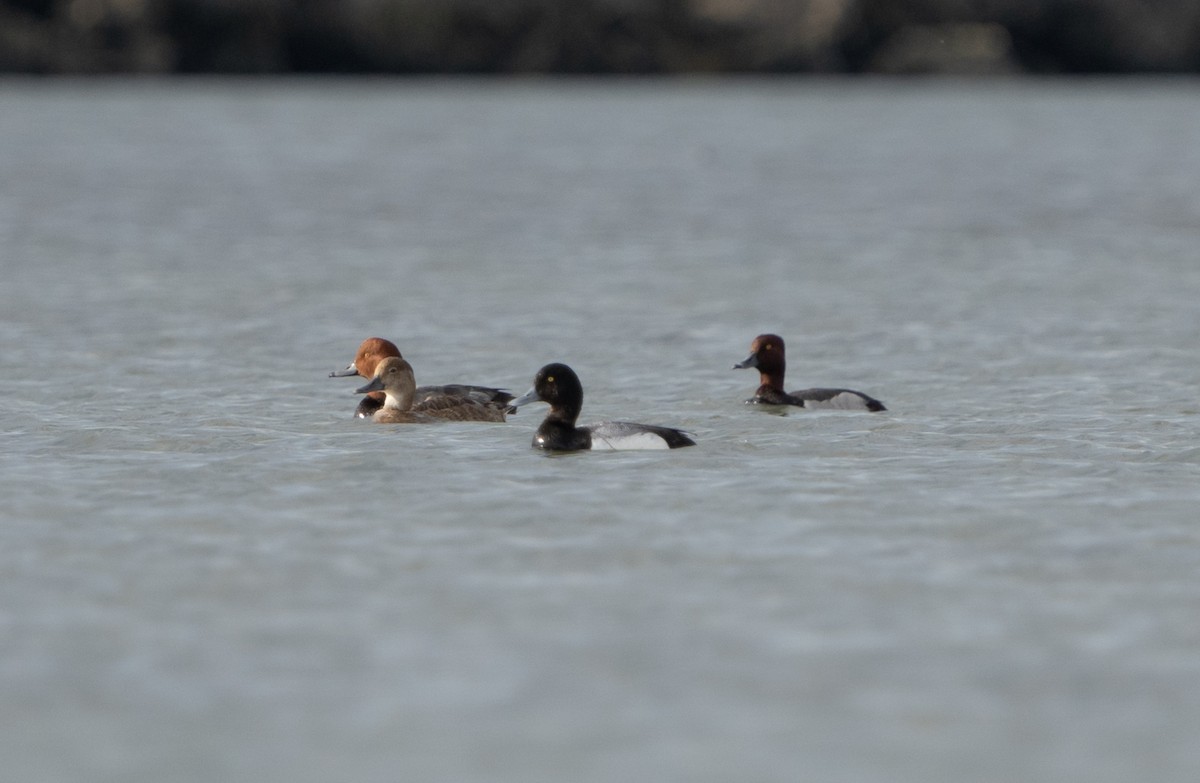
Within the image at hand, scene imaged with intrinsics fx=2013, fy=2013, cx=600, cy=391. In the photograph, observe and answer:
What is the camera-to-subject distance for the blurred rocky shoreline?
291 feet

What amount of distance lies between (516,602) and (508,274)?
16.2m

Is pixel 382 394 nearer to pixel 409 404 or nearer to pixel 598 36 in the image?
pixel 409 404

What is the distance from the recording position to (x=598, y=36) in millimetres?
94625

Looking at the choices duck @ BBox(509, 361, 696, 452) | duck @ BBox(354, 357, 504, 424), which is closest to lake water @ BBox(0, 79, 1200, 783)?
duck @ BBox(354, 357, 504, 424)

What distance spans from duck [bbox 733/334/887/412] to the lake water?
1.21 ft

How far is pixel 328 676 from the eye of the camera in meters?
8.17

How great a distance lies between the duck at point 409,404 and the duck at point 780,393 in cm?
212

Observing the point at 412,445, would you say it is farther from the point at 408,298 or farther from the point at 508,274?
the point at 508,274

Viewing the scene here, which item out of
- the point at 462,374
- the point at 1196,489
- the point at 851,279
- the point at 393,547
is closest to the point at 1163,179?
the point at 851,279

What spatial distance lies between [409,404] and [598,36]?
8187 centimetres

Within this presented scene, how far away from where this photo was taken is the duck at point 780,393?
14805 millimetres

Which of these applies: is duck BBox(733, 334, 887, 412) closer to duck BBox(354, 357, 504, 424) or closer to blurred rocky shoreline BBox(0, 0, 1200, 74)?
duck BBox(354, 357, 504, 424)

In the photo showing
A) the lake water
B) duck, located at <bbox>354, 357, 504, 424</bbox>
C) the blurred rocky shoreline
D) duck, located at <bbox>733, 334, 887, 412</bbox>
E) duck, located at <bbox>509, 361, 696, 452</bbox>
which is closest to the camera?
the lake water

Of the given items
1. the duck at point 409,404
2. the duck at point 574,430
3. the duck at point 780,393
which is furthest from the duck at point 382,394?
the duck at point 780,393
